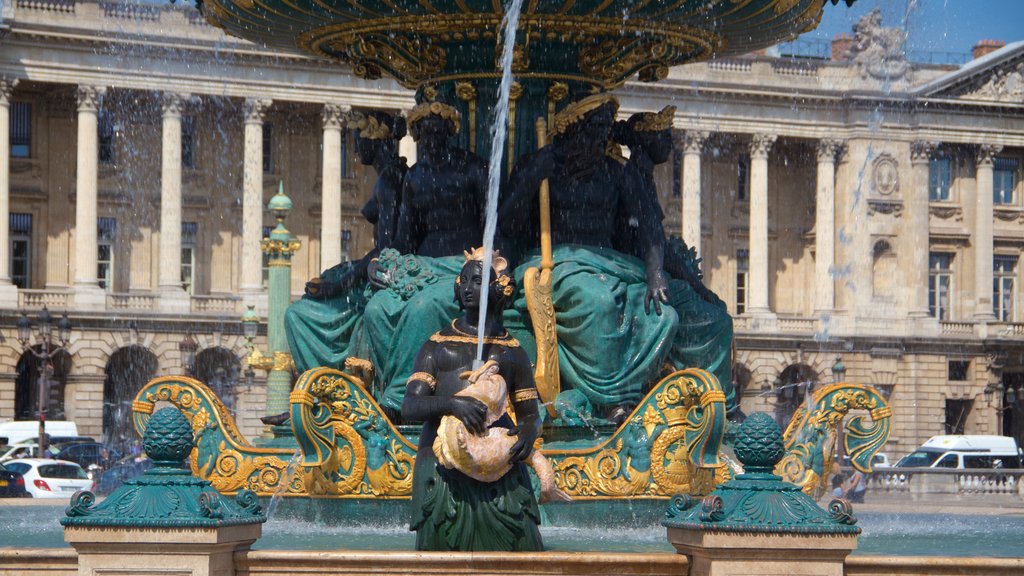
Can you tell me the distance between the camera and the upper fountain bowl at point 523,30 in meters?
12.3

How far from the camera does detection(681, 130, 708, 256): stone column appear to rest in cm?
7519

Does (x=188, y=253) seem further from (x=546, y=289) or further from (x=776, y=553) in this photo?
(x=776, y=553)

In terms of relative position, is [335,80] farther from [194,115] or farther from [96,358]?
[96,358]

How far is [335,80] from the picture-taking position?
7188cm

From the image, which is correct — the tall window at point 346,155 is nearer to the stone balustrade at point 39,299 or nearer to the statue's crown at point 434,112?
the stone balustrade at point 39,299

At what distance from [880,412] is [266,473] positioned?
11.4 feet

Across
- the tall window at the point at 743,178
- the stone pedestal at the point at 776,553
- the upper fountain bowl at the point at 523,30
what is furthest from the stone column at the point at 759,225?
the stone pedestal at the point at 776,553

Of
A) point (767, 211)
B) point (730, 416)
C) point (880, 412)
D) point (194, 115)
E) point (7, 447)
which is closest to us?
point (880, 412)

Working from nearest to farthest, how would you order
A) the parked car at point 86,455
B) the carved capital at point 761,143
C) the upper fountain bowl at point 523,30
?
the upper fountain bowl at point 523,30, the parked car at point 86,455, the carved capital at point 761,143

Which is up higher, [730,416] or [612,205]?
[612,205]

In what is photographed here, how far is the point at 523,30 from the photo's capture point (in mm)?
12461

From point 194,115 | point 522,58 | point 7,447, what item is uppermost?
point 194,115

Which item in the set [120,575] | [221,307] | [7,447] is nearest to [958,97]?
[221,307]

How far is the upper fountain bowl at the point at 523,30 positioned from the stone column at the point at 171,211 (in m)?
55.5
